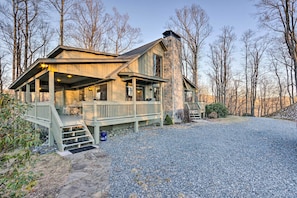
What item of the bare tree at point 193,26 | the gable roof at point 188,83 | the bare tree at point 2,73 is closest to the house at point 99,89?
the gable roof at point 188,83

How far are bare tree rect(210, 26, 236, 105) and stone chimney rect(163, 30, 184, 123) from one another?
13503mm

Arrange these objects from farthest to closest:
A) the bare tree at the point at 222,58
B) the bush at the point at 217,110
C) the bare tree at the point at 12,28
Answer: the bare tree at the point at 222,58 → the bush at the point at 217,110 → the bare tree at the point at 12,28

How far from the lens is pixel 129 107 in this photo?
348 inches

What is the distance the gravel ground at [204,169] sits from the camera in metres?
3.16

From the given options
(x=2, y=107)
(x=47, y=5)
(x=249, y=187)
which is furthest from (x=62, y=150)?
(x=47, y=5)

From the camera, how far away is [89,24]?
65.8 feet

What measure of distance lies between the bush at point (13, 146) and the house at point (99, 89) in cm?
323

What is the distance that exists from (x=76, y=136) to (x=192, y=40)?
20019mm

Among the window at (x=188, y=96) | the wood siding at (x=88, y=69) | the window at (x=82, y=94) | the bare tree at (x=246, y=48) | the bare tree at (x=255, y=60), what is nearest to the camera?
the wood siding at (x=88, y=69)

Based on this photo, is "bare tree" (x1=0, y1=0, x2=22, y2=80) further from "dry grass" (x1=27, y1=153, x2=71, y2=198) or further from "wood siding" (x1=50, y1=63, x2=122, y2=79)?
"dry grass" (x1=27, y1=153, x2=71, y2=198)

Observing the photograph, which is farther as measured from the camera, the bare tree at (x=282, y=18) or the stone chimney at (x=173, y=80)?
the bare tree at (x=282, y=18)

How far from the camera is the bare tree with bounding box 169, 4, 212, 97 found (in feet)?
71.0

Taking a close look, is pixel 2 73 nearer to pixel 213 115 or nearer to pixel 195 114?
pixel 195 114

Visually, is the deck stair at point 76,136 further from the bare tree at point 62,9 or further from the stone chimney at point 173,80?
the bare tree at point 62,9
